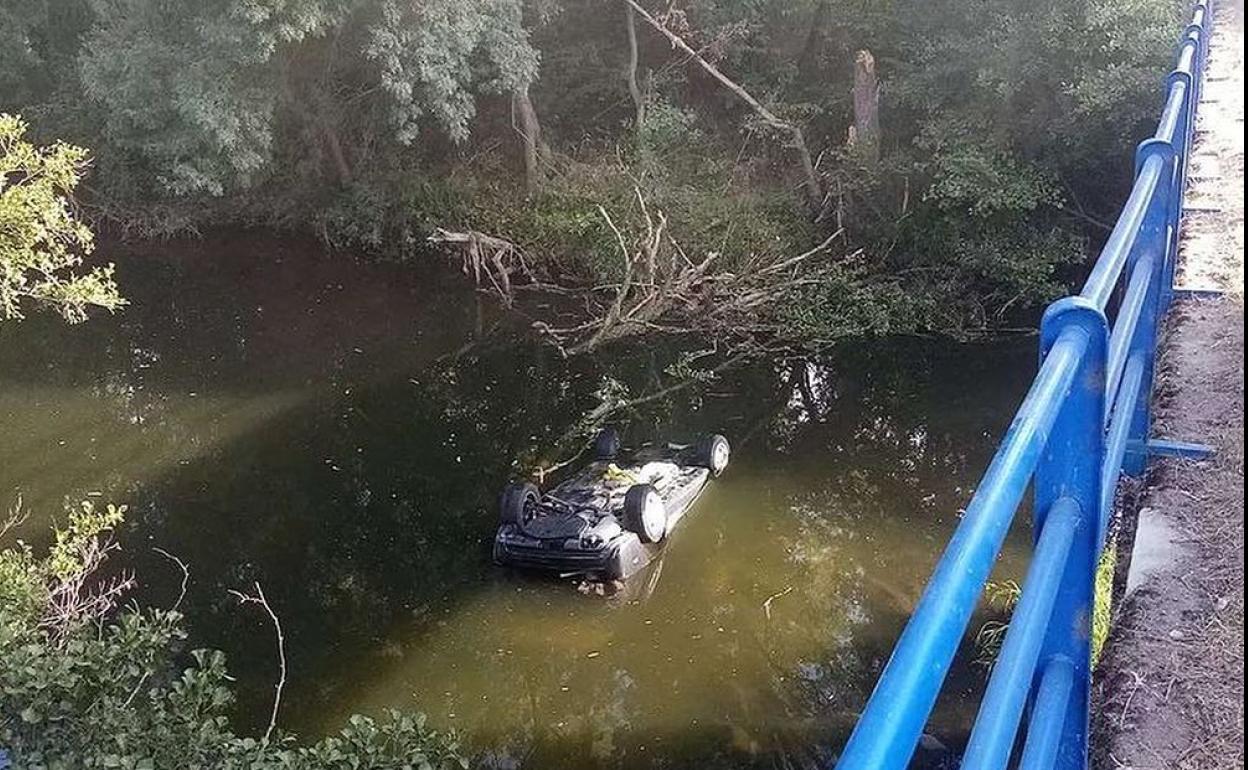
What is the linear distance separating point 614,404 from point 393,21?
5086 mm

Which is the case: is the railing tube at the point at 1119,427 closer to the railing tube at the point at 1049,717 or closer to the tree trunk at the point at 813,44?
the railing tube at the point at 1049,717

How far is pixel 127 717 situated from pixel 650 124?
1140cm

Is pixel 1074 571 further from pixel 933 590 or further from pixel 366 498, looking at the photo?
pixel 366 498

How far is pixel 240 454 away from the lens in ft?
34.1

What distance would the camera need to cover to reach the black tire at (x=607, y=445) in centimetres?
939

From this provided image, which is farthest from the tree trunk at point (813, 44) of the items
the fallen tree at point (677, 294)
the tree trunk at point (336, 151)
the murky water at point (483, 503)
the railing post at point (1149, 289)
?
the railing post at point (1149, 289)

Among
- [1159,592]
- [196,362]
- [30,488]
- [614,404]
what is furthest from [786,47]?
[1159,592]

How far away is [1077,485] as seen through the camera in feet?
5.19

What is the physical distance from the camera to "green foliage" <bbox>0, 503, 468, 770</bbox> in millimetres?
4312

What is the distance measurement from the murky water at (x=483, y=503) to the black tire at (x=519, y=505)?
0.49 meters

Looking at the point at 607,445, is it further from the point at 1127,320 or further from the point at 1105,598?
the point at 1127,320

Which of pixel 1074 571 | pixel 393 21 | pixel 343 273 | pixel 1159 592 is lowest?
pixel 343 273

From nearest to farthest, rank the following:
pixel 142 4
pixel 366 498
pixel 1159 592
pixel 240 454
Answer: pixel 1159 592, pixel 366 498, pixel 240 454, pixel 142 4

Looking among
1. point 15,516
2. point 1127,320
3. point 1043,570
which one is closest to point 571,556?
point 15,516
